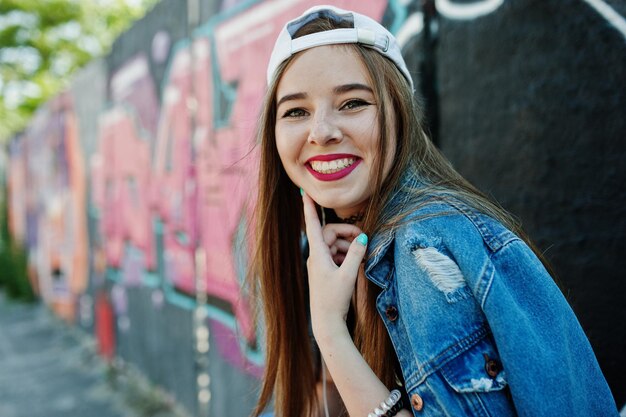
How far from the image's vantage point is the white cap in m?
1.38

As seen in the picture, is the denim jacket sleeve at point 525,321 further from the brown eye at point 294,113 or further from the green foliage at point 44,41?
the green foliage at point 44,41

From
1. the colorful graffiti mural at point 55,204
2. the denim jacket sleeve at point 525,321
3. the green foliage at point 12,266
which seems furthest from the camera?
Answer: the green foliage at point 12,266

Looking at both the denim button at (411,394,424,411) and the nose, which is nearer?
the denim button at (411,394,424,411)

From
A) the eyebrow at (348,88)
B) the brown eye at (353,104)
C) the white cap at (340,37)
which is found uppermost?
the white cap at (340,37)

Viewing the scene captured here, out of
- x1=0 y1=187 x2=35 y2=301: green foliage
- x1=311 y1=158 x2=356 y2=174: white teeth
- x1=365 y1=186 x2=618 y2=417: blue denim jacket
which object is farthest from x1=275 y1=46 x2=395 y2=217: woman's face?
x1=0 y1=187 x2=35 y2=301: green foliage

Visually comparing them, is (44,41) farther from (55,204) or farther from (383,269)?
(383,269)

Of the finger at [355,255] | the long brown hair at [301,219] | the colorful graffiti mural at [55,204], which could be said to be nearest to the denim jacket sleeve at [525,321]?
the long brown hair at [301,219]

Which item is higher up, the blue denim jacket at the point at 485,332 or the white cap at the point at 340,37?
the white cap at the point at 340,37

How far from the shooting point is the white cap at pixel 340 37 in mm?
1375

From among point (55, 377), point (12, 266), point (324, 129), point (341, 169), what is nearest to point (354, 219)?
point (341, 169)

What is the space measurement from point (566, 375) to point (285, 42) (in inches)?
41.9

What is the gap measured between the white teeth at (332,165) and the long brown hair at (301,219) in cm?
8

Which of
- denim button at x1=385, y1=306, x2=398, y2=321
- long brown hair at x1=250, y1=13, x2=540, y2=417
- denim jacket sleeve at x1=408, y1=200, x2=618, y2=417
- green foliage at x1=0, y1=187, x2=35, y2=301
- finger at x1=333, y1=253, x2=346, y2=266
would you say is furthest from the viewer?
green foliage at x1=0, y1=187, x2=35, y2=301

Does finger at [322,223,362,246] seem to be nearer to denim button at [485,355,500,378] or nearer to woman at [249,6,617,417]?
woman at [249,6,617,417]
